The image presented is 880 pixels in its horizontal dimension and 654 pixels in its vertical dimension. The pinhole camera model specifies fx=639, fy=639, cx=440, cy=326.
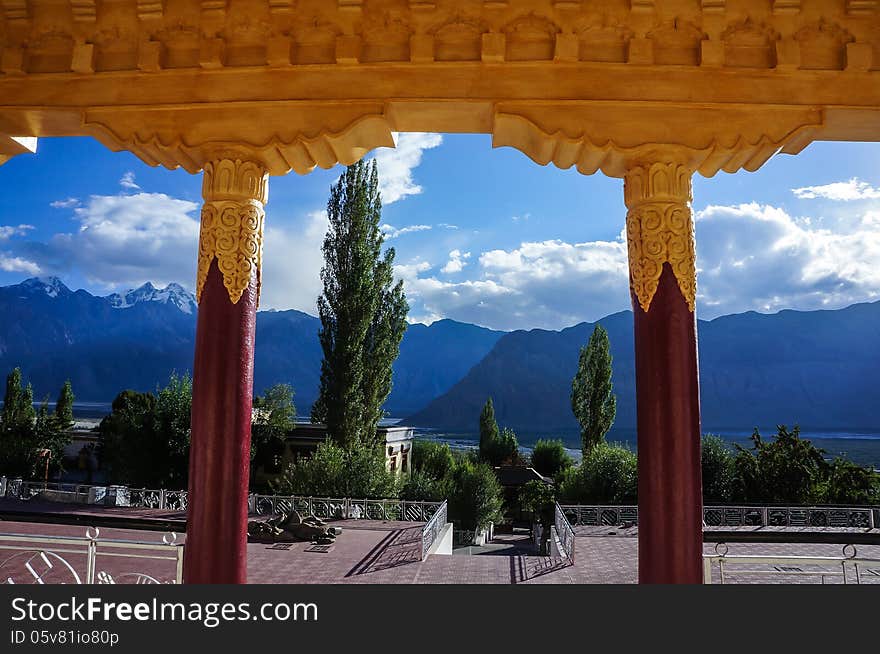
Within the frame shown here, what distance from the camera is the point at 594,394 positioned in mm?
21734

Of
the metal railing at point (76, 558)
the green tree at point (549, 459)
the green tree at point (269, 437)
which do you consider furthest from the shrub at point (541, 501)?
the metal railing at point (76, 558)

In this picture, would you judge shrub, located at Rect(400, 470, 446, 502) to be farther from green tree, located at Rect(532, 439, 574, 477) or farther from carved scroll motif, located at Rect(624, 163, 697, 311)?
green tree, located at Rect(532, 439, 574, 477)

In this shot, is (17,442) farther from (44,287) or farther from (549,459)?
(44,287)

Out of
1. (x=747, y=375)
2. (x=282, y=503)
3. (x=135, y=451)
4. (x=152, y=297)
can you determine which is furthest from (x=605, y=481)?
(x=152, y=297)

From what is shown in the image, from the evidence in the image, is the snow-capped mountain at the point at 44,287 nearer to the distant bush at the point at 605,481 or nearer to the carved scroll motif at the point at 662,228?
the distant bush at the point at 605,481

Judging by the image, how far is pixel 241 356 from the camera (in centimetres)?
293

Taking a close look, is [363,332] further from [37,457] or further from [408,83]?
[408,83]

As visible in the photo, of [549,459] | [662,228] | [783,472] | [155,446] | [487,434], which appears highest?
[662,228]

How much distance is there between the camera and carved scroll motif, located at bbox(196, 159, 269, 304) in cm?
302

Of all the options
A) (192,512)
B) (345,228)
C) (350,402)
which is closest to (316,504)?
(350,402)

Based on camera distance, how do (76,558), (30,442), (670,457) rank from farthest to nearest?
(30,442) < (76,558) < (670,457)

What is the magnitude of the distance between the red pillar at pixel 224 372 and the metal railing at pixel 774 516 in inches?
391

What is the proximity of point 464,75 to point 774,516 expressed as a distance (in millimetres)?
11979

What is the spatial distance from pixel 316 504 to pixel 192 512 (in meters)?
9.91
